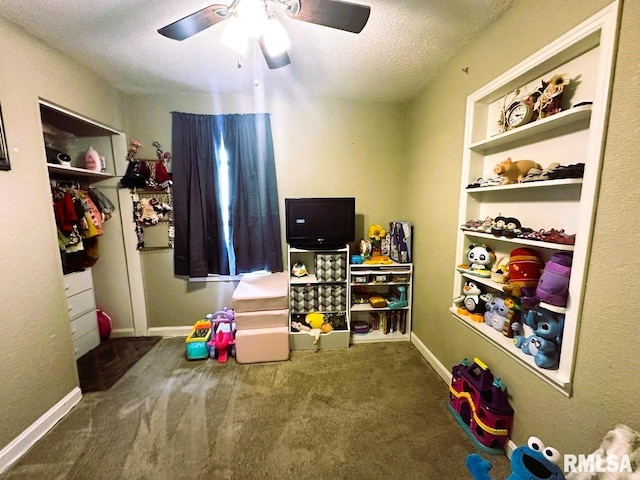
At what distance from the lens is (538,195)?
135 cm

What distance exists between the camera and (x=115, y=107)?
2.33 meters

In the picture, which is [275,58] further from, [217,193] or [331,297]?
[331,297]

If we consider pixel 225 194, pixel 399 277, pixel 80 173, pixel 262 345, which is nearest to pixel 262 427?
pixel 262 345

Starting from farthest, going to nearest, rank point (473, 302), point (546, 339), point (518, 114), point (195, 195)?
point (195, 195) → point (473, 302) → point (518, 114) → point (546, 339)

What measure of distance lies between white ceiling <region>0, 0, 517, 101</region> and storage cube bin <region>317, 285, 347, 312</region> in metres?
1.85

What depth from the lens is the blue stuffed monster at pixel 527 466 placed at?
3.01ft

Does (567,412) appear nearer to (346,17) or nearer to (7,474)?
(346,17)

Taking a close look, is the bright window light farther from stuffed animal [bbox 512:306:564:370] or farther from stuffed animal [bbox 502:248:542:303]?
stuffed animal [bbox 512:306:564:370]

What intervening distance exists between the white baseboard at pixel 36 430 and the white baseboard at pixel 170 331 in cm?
88

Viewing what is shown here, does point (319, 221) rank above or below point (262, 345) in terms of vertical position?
above

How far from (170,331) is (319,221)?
6.50 feet

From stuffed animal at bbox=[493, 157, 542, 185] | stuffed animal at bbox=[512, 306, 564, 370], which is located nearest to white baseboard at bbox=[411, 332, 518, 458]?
stuffed animal at bbox=[512, 306, 564, 370]

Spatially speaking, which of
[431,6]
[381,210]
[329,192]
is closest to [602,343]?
[431,6]

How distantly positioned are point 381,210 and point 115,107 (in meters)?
2.71
